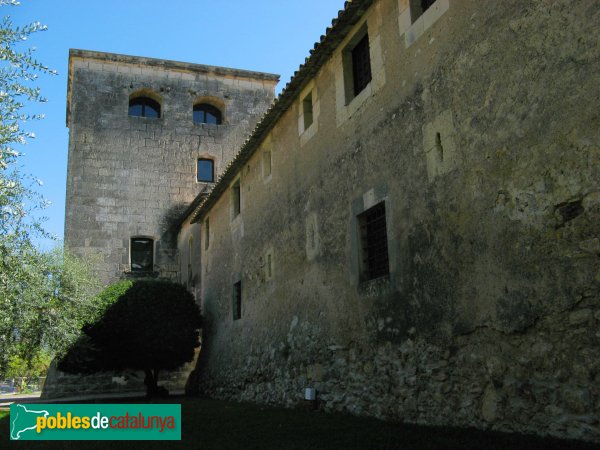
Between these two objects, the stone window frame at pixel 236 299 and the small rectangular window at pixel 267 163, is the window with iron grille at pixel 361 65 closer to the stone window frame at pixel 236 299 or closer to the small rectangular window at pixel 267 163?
the small rectangular window at pixel 267 163

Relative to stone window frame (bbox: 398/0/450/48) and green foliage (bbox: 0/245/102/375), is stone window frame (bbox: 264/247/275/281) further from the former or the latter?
stone window frame (bbox: 398/0/450/48)

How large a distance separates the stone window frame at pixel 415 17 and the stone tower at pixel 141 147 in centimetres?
1507

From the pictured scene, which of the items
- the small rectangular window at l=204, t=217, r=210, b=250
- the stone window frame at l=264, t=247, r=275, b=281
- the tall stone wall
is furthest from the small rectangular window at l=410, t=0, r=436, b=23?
the small rectangular window at l=204, t=217, r=210, b=250

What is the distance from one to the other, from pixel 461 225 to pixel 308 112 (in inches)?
204

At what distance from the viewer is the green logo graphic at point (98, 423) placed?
648 centimetres

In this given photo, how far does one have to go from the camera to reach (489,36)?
216 inches

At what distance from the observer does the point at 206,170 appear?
2177 cm

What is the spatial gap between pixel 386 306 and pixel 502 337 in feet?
6.58

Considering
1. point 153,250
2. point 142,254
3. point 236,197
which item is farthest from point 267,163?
point 142,254

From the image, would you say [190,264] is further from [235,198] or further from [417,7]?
[417,7]

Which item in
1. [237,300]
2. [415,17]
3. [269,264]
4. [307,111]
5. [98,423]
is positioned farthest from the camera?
[237,300]

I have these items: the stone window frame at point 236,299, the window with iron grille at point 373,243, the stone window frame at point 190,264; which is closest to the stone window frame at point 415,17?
the window with iron grille at point 373,243

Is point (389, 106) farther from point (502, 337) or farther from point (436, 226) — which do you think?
point (502, 337)

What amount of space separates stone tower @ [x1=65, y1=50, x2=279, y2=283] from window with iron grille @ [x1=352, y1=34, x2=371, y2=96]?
44.0ft
